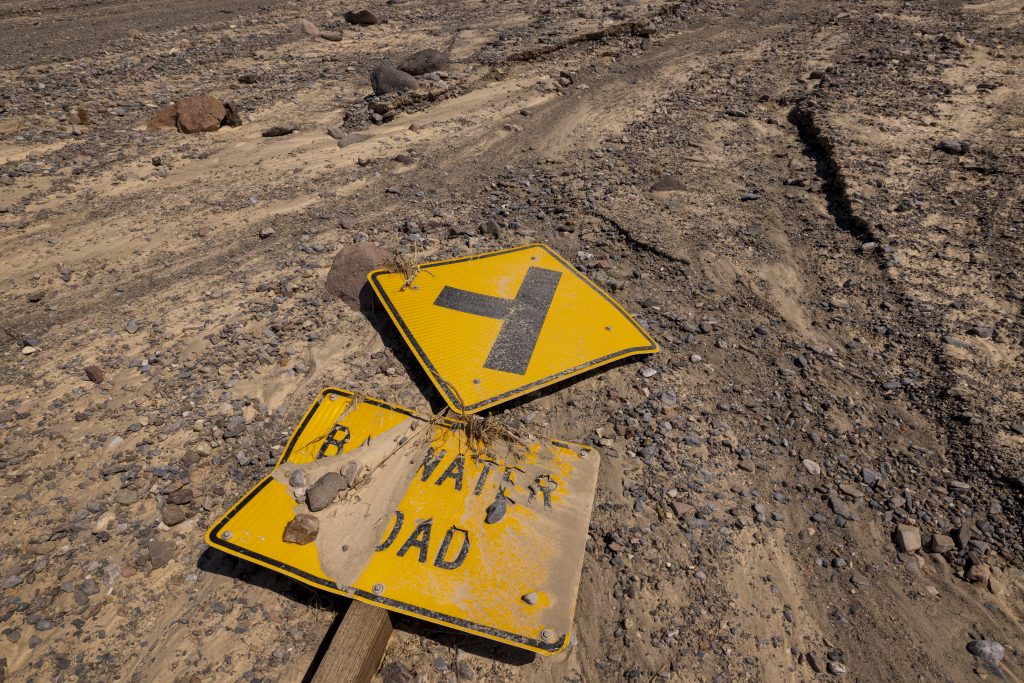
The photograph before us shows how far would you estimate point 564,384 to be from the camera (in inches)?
156

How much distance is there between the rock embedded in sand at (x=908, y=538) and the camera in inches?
123

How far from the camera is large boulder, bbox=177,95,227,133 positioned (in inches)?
285

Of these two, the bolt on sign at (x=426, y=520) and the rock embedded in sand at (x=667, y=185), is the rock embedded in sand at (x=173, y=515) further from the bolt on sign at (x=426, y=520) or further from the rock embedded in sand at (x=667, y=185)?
the rock embedded in sand at (x=667, y=185)

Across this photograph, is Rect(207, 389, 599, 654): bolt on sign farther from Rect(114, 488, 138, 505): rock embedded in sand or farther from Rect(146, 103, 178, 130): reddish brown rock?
Rect(146, 103, 178, 130): reddish brown rock

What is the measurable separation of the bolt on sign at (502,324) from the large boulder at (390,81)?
461 cm

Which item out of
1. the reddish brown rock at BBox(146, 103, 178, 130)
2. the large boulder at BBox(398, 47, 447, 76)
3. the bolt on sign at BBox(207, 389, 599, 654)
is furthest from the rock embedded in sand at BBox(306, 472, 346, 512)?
the large boulder at BBox(398, 47, 447, 76)

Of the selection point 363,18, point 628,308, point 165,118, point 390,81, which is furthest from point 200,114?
point 628,308

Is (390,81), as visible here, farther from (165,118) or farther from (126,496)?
(126,496)

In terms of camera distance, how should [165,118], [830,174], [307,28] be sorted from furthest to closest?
[307,28] < [165,118] < [830,174]

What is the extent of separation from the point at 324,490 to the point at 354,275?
2.10 metres

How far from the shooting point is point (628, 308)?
460cm

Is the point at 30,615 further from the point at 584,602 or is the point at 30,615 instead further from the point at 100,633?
the point at 584,602

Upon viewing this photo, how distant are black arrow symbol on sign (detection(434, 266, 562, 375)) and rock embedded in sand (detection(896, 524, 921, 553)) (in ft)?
7.61

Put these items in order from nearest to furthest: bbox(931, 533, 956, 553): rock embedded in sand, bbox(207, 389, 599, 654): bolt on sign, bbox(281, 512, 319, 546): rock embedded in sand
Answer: bbox(207, 389, 599, 654): bolt on sign
bbox(281, 512, 319, 546): rock embedded in sand
bbox(931, 533, 956, 553): rock embedded in sand
